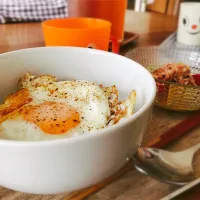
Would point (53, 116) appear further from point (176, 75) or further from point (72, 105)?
point (176, 75)

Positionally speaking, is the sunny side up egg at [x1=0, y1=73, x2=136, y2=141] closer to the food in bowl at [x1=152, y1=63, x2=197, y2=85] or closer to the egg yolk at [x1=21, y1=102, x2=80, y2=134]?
the egg yolk at [x1=21, y1=102, x2=80, y2=134]

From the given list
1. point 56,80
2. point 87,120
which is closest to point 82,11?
point 56,80

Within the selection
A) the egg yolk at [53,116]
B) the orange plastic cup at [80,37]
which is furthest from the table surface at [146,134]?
the orange plastic cup at [80,37]

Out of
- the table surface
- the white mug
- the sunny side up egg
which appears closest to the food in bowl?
the table surface

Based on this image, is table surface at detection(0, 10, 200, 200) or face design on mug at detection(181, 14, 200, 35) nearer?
table surface at detection(0, 10, 200, 200)

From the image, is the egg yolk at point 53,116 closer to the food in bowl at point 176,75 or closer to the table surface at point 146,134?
the table surface at point 146,134

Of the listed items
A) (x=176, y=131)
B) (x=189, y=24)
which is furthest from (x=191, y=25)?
(x=176, y=131)
